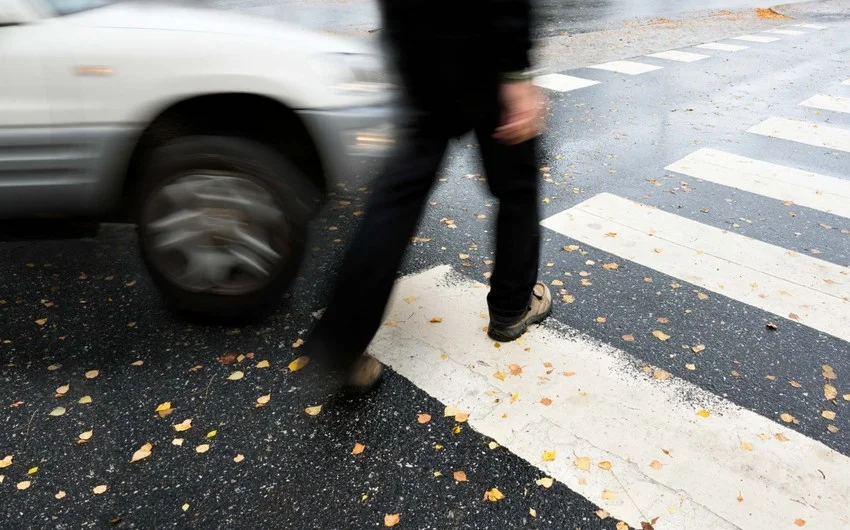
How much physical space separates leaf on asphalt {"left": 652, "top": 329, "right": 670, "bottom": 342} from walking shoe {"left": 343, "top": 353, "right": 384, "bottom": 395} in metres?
1.45

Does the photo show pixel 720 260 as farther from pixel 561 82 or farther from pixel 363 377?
pixel 561 82

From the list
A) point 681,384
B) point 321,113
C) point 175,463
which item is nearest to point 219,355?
point 175,463

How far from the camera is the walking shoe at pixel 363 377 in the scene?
2.99m

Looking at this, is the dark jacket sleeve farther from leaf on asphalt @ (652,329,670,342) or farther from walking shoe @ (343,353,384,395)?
leaf on asphalt @ (652,329,670,342)

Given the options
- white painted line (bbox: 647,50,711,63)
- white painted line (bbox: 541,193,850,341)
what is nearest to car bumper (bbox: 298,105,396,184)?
white painted line (bbox: 541,193,850,341)

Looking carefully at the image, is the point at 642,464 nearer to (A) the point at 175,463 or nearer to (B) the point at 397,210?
(B) the point at 397,210

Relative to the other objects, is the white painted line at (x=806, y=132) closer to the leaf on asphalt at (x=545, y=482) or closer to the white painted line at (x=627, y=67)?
the white painted line at (x=627, y=67)

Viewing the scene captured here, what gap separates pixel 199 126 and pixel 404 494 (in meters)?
1.99

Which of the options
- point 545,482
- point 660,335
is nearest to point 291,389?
point 545,482

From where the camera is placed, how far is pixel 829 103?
27.1 feet

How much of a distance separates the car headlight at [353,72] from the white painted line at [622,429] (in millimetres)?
1202

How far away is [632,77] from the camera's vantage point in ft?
30.7

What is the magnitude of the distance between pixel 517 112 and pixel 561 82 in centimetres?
673

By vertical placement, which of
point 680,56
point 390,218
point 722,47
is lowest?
point 722,47
